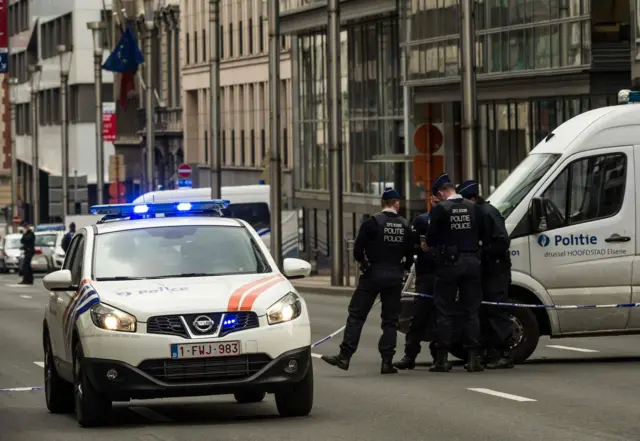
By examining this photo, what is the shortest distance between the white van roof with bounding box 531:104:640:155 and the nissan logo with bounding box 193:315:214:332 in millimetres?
6843

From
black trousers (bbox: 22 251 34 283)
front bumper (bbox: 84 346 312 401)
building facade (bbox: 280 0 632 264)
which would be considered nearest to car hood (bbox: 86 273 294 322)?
front bumper (bbox: 84 346 312 401)

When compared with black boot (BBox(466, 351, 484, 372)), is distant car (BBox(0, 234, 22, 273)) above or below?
below

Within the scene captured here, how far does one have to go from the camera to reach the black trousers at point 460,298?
60.1ft

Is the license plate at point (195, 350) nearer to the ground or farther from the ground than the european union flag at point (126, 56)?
nearer to the ground

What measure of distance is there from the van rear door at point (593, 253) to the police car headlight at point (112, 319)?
6552mm

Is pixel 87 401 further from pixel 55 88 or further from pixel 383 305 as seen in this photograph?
pixel 55 88

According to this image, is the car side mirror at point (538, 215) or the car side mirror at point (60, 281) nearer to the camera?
the car side mirror at point (60, 281)

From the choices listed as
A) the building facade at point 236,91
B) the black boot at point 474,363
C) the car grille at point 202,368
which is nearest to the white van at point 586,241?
the black boot at point 474,363

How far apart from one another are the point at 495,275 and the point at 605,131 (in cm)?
193

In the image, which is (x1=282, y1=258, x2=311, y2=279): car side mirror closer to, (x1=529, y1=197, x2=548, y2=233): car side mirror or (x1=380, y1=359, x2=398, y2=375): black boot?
(x1=380, y1=359, x2=398, y2=375): black boot

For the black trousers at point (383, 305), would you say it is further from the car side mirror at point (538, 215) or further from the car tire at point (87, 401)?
the car tire at point (87, 401)

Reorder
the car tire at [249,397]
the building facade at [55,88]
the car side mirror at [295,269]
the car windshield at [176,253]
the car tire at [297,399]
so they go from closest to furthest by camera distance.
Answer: the car tire at [297,399] < the car windshield at [176,253] < the car side mirror at [295,269] < the car tire at [249,397] < the building facade at [55,88]

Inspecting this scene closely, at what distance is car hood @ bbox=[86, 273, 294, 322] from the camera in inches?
535

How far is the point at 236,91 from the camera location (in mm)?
83000
